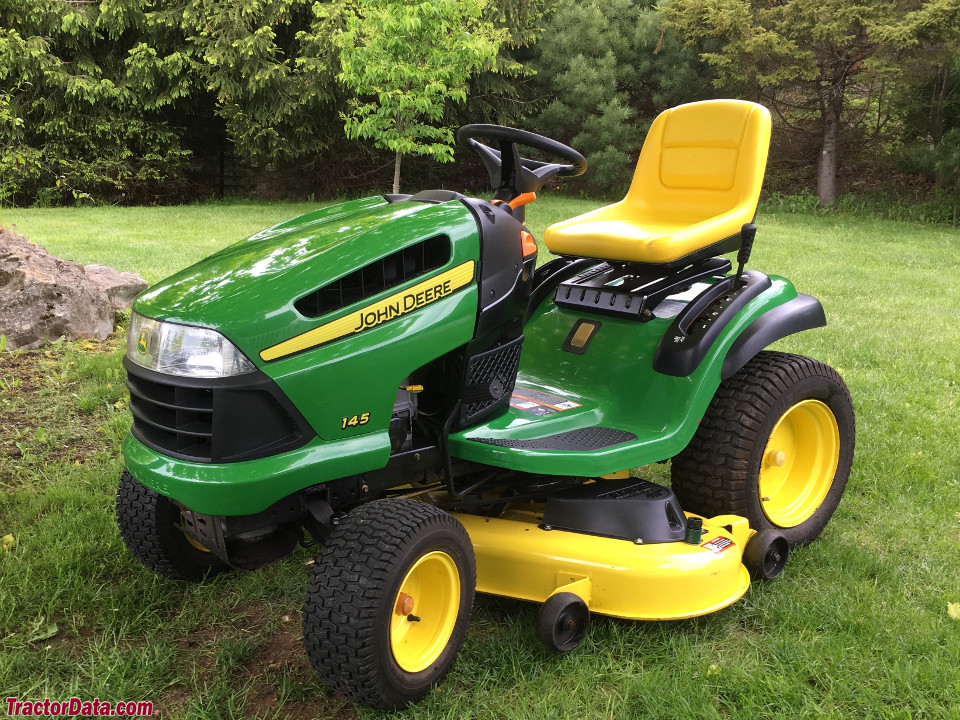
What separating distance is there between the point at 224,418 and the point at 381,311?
0.44m

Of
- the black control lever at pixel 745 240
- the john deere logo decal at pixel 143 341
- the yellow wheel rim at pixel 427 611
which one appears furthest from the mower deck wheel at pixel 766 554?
the john deere logo decal at pixel 143 341

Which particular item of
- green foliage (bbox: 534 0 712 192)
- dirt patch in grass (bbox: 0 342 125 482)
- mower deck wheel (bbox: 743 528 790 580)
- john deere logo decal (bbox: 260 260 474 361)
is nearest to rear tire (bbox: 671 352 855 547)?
mower deck wheel (bbox: 743 528 790 580)

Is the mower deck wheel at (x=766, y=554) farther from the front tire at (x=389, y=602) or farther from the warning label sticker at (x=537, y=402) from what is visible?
the front tire at (x=389, y=602)

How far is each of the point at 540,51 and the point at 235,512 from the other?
600 inches

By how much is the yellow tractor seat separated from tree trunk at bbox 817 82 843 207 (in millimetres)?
11151

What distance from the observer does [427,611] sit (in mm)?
2205

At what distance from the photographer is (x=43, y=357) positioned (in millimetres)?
4574

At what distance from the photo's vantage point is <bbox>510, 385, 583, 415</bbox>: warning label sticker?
2.68 metres

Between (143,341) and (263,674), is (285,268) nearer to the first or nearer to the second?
(143,341)

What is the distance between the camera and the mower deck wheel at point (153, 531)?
8.19 feet

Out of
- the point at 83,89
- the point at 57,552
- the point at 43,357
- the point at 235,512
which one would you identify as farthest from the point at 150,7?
the point at 235,512

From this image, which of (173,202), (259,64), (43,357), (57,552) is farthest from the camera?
(173,202)

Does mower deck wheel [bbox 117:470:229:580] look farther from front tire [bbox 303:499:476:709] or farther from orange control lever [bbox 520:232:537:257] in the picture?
orange control lever [bbox 520:232:537:257]

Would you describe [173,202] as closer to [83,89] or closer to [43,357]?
[83,89]
